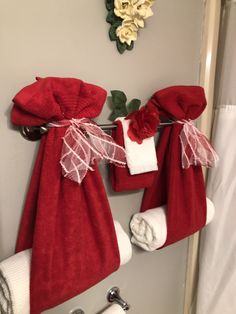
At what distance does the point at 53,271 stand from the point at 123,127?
337 mm

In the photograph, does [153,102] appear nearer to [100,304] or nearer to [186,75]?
[186,75]

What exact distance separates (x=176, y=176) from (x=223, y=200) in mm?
292

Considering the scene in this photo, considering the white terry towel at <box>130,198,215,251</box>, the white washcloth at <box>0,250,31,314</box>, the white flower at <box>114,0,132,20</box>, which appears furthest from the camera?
the white terry towel at <box>130,198,215,251</box>

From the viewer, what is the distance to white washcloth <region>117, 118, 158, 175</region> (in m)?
0.63

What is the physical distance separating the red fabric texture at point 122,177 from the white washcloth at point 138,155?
0.5 inches

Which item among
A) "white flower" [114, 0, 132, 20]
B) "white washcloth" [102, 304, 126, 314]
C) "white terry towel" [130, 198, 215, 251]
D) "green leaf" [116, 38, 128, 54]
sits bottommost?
"white washcloth" [102, 304, 126, 314]

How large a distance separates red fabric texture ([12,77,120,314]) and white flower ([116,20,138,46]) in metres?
0.18

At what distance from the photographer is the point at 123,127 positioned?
63cm

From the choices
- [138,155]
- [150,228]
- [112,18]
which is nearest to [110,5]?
[112,18]

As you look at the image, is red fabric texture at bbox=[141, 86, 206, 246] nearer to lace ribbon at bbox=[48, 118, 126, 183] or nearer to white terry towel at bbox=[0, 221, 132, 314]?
lace ribbon at bbox=[48, 118, 126, 183]

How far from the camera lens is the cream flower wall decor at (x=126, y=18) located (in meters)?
0.61

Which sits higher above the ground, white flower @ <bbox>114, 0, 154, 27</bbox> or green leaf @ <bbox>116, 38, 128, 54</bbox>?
white flower @ <bbox>114, 0, 154, 27</bbox>

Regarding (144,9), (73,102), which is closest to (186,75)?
(144,9)

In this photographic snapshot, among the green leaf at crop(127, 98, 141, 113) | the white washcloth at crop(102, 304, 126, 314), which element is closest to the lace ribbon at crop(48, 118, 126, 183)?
the green leaf at crop(127, 98, 141, 113)
